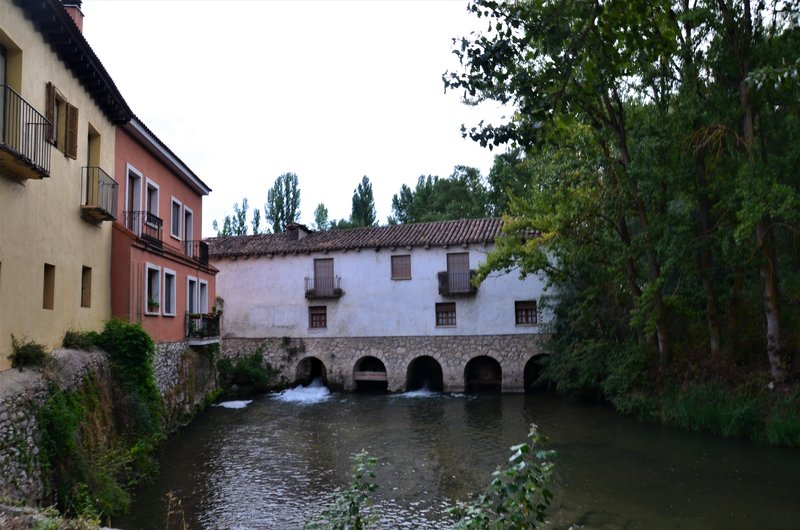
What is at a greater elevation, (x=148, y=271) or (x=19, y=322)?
(x=148, y=271)

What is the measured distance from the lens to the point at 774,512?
8812mm

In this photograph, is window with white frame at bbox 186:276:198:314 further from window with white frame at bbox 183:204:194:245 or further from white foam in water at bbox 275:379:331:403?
white foam in water at bbox 275:379:331:403

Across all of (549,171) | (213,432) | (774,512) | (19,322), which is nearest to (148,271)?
(213,432)

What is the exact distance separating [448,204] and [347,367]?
17693mm

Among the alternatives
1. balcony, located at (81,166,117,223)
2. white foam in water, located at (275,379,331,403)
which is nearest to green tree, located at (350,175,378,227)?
white foam in water, located at (275,379,331,403)

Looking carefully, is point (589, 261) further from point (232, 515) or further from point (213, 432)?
point (232, 515)

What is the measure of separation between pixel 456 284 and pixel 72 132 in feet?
54.6

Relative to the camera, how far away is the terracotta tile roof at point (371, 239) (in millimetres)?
25481

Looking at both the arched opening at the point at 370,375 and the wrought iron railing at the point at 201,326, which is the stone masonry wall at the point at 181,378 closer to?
the wrought iron railing at the point at 201,326

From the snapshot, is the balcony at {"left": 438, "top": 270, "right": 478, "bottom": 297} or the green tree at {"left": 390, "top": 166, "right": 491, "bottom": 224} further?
the green tree at {"left": 390, "top": 166, "right": 491, "bottom": 224}

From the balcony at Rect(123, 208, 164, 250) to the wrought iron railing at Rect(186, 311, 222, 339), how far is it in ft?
10.5

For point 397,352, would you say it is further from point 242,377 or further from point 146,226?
point 146,226

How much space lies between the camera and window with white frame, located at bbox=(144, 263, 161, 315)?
1462 cm

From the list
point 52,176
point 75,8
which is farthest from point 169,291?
point 75,8
